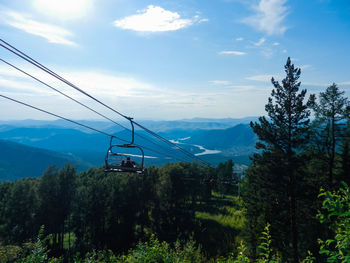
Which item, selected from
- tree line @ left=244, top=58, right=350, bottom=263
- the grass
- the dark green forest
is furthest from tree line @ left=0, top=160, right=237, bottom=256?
tree line @ left=244, top=58, right=350, bottom=263

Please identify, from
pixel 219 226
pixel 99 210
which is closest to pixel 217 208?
pixel 219 226

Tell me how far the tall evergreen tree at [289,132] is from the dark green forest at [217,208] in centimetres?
9

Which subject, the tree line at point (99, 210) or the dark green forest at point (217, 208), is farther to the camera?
the tree line at point (99, 210)

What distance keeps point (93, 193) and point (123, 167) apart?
39147 mm

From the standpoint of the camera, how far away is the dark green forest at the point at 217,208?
33.5ft

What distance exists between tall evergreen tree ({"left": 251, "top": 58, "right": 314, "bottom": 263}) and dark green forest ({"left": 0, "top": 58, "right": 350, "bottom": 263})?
9cm

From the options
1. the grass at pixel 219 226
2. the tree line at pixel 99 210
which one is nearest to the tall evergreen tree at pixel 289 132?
the grass at pixel 219 226

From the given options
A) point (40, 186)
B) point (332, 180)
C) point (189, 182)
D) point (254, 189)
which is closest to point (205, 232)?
point (189, 182)

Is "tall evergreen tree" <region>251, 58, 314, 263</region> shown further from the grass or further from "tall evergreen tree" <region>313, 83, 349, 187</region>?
the grass

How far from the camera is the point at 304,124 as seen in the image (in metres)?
22.1

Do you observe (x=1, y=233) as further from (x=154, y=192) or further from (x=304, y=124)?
(x=304, y=124)

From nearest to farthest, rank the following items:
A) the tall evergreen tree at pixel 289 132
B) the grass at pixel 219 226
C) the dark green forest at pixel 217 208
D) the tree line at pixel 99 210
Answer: the dark green forest at pixel 217 208, the tall evergreen tree at pixel 289 132, the grass at pixel 219 226, the tree line at pixel 99 210

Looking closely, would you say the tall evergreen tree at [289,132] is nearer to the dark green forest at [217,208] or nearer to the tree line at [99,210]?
the dark green forest at [217,208]

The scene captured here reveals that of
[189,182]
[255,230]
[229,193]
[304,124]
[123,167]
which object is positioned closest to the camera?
[123,167]
